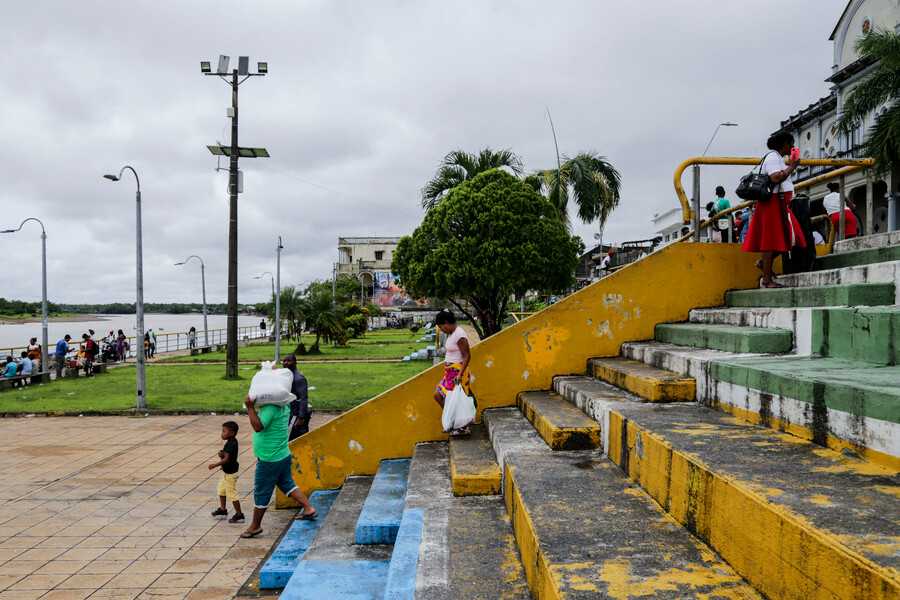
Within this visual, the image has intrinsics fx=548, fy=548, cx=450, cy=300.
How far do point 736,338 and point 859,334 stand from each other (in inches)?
35.2

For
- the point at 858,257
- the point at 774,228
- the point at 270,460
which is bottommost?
the point at 270,460

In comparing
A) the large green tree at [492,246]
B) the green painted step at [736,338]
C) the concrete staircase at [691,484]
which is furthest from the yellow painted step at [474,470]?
the large green tree at [492,246]

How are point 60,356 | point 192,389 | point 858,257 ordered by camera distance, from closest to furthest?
point 858,257 → point 192,389 → point 60,356

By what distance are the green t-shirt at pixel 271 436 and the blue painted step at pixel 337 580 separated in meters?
1.40

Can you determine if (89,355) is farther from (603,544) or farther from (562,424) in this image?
(603,544)

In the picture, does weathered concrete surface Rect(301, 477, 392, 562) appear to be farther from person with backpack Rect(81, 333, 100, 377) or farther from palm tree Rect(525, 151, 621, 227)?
person with backpack Rect(81, 333, 100, 377)

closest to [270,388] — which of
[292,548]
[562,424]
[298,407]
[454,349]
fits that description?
[292,548]

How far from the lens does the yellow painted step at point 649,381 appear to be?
3.66 metres

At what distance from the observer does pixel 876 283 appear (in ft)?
11.9

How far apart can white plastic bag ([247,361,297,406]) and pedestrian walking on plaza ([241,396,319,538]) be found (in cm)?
6

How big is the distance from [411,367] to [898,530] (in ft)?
58.3

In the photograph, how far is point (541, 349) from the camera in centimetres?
537

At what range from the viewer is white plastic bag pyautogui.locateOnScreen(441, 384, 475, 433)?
479 centimetres

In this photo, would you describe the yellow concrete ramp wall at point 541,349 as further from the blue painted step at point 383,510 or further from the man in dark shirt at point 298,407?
the man in dark shirt at point 298,407
